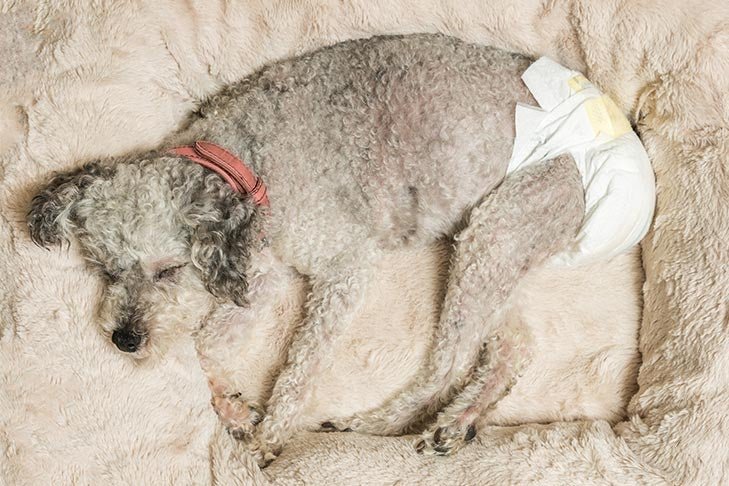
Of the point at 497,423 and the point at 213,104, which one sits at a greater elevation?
the point at 213,104

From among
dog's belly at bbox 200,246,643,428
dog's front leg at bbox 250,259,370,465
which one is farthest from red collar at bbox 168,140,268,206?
dog's belly at bbox 200,246,643,428

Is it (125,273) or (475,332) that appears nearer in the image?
(125,273)

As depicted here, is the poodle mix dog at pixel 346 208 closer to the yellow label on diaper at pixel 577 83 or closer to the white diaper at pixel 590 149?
the white diaper at pixel 590 149

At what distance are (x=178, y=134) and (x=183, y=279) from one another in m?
0.66

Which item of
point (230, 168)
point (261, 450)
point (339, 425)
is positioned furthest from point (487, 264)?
point (261, 450)

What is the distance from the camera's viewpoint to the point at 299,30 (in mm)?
3010

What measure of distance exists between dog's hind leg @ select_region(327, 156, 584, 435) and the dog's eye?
92cm

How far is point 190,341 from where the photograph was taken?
2912mm

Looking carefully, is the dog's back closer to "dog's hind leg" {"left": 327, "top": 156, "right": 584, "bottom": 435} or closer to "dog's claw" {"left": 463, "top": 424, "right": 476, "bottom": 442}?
"dog's hind leg" {"left": 327, "top": 156, "right": 584, "bottom": 435}

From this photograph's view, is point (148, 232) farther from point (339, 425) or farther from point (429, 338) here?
point (429, 338)

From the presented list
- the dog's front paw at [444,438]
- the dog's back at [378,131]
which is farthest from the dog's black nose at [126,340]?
the dog's front paw at [444,438]

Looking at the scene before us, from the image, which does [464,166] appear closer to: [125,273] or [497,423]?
[497,423]

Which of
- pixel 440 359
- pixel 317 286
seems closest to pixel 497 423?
pixel 440 359

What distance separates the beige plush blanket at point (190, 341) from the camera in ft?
8.70
